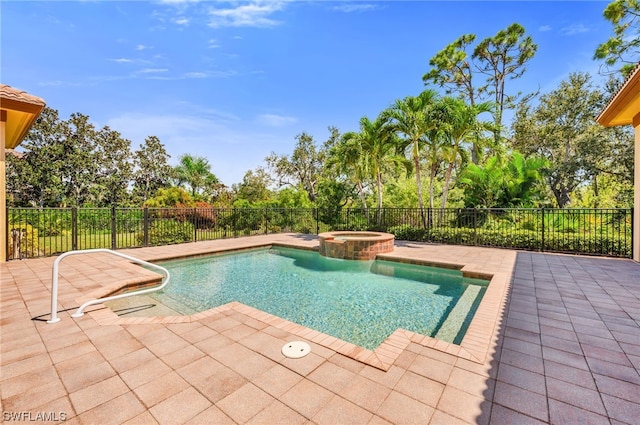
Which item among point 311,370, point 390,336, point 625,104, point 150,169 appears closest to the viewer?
point 311,370

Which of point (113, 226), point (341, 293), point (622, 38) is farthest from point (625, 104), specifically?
point (113, 226)

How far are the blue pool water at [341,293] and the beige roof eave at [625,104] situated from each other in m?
4.44

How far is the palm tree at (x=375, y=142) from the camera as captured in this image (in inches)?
480

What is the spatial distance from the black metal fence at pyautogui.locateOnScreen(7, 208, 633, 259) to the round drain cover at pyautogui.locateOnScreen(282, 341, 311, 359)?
310 inches

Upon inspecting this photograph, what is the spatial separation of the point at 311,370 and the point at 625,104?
825cm

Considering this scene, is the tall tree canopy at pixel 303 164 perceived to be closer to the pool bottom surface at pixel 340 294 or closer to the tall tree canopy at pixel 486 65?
the tall tree canopy at pixel 486 65

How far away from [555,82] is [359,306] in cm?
2024

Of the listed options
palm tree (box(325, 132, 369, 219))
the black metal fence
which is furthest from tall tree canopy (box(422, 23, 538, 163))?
palm tree (box(325, 132, 369, 219))

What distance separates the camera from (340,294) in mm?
5633

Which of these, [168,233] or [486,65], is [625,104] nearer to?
[168,233]

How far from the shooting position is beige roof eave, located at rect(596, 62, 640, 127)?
4.99 m

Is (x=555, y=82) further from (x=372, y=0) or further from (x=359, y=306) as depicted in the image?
(x=359, y=306)

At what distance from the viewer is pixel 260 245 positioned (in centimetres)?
1066

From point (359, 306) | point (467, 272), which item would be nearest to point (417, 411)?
point (359, 306)
